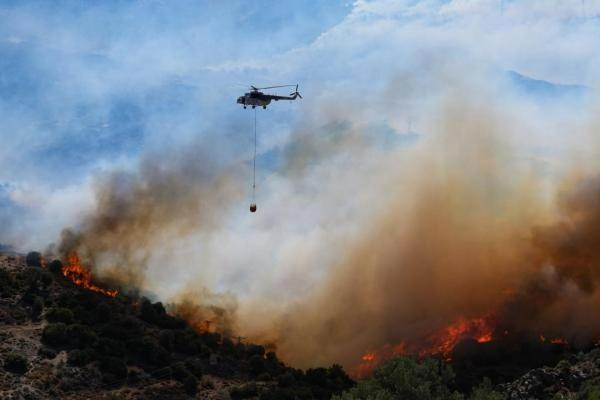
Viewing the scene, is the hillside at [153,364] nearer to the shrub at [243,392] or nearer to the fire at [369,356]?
the shrub at [243,392]

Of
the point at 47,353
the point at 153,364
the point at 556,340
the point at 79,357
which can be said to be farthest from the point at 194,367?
the point at 556,340

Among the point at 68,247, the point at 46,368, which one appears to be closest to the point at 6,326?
the point at 46,368

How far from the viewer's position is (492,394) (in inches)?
2084

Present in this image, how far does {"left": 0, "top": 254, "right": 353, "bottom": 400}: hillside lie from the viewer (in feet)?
253

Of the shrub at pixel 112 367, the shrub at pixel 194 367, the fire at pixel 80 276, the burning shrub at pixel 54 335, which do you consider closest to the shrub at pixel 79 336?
the burning shrub at pixel 54 335

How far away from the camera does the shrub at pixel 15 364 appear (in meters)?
74.0

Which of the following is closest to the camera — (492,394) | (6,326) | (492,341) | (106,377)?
(492,394)

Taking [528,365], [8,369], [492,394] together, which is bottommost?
[492,394]

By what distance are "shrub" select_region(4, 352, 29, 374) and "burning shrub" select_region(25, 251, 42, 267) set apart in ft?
120

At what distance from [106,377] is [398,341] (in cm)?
7225

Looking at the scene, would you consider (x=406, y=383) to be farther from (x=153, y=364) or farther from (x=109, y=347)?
(x=109, y=347)

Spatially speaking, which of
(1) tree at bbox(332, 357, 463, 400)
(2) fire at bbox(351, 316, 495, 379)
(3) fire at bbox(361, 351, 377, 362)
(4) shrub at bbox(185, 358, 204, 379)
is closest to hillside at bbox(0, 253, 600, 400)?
(1) tree at bbox(332, 357, 463, 400)

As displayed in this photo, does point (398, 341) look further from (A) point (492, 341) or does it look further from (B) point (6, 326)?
(B) point (6, 326)

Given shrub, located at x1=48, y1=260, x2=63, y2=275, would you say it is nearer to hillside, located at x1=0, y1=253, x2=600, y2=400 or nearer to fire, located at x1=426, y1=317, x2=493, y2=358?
hillside, located at x1=0, y1=253, x2=600, y2=400
